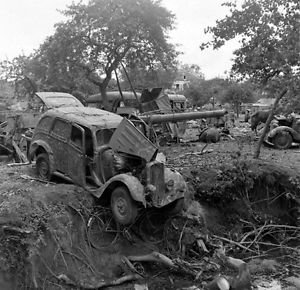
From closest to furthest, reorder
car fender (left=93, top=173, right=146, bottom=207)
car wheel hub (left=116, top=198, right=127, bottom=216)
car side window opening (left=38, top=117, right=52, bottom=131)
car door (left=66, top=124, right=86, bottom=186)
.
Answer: car fender (left=93, top=173, right=146, bottom=207)
car wheel hub (left=116, top=198, right=127, bottom=216)
car door (left=66, top=124, right=86, bottom=186)
car side window opening (left=38, top=117, right=52, bottom=131)

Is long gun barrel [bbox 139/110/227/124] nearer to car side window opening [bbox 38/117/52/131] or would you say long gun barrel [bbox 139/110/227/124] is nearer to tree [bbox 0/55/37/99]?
car side window opening [bbox 38/117/52/131]

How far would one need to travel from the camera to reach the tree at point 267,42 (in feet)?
35.3

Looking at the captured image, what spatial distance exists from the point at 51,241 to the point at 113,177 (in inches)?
69.3

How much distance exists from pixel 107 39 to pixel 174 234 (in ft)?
55.9

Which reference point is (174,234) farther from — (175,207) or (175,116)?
(175,116)

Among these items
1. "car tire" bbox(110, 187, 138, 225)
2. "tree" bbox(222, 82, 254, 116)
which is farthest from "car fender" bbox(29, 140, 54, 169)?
"tree" bbox(222, 82, 254, 116)

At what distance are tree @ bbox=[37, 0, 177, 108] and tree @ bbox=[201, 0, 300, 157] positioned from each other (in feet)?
42.5

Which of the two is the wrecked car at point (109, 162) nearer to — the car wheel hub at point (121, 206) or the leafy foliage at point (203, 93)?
the car wheel hub at point (121, 206)

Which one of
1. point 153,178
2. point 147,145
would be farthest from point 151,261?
point 147,145

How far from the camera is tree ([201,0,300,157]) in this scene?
10.8 m

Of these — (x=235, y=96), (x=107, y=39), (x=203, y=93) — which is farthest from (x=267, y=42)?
(x=203, y=93)

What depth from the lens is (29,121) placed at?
16.2 meters

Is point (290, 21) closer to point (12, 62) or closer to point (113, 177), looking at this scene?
point (113, 177)

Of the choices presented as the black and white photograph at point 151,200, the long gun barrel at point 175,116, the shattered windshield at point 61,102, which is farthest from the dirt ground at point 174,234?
the long gun barrel at point 175,116
